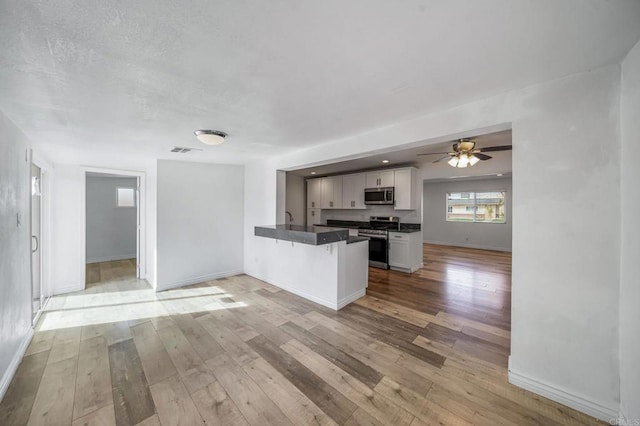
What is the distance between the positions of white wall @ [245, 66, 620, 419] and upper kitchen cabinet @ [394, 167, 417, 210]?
3.39m

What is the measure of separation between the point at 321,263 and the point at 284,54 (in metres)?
2.67

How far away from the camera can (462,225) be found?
26.9ft

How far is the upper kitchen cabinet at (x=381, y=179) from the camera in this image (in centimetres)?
566

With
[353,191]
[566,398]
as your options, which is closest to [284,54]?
[566,398]

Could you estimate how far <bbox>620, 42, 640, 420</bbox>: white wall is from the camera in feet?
4.44

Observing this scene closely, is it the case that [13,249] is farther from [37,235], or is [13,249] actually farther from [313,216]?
[313,216]

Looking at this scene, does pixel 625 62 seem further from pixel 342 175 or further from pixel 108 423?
pixel 342 175

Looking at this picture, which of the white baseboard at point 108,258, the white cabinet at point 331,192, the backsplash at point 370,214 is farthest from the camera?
the white cabinet at point 331,192

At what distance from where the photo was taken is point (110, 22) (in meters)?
1.12

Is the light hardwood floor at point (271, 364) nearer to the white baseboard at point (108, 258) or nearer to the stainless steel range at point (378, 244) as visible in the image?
the stainless steel range at point (378, 244)

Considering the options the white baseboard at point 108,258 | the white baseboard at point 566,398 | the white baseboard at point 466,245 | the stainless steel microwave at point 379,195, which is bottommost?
the white baseboard at point 566,398

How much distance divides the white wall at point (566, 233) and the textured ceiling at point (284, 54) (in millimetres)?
188

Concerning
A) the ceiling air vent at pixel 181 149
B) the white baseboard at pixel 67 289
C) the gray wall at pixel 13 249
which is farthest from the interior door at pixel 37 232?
the ceiling air vent at pixel 181 149

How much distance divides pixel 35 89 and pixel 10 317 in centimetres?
191
